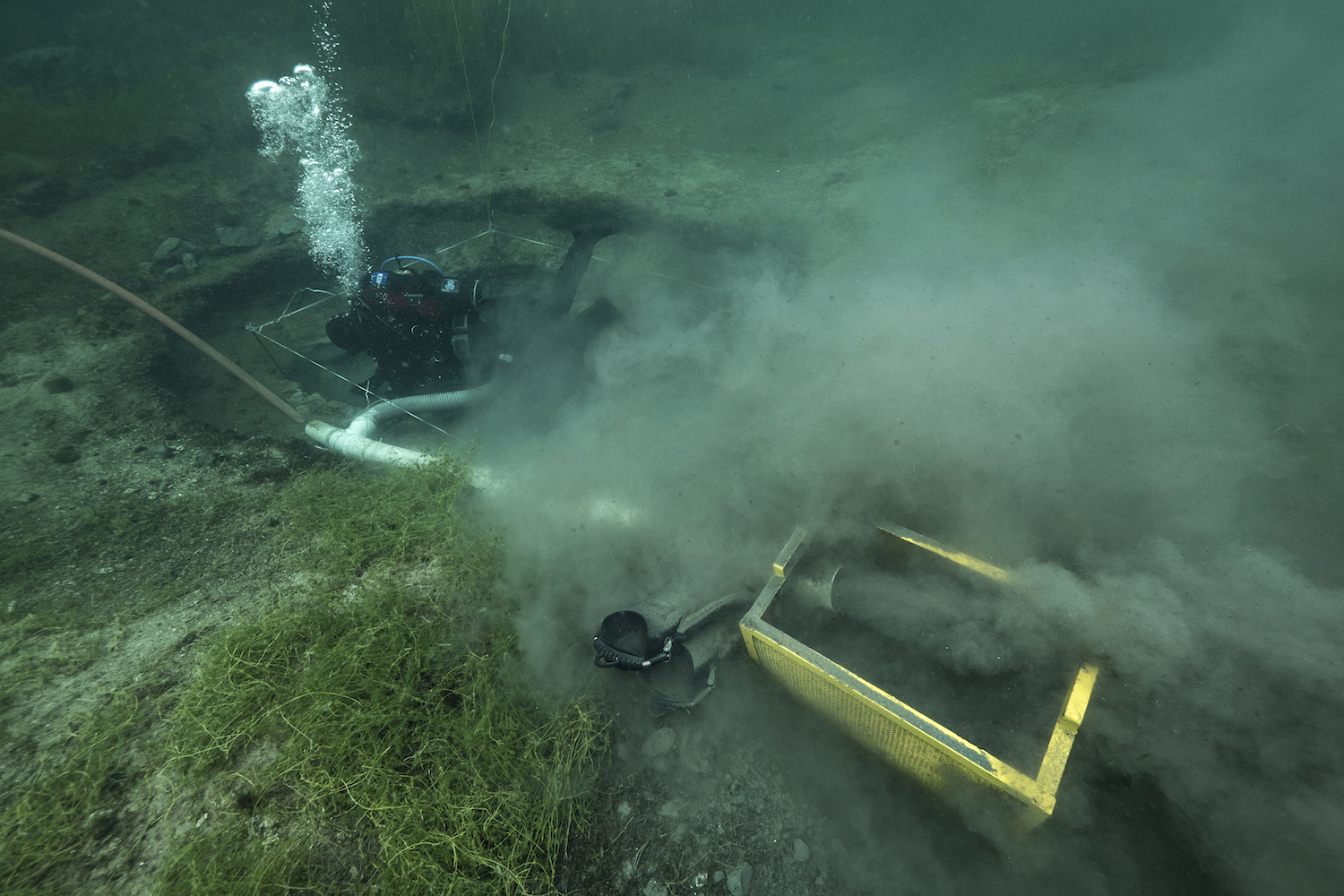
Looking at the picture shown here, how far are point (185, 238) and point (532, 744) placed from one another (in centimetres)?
728

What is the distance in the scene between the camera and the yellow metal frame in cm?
169

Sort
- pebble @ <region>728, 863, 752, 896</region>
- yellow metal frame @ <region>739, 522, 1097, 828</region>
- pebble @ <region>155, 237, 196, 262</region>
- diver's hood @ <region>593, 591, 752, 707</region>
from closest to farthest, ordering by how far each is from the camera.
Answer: yellow metal frame @ <region>739, 522, 1097, 828</region> < pebble @ <region>728, 863, 752, 896</region> < diver's hood @ <region>593, 591, 752, 707</region> < pebble @ <region>155, 237, 196, 262</region>

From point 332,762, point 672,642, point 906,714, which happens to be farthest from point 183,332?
point 906,714

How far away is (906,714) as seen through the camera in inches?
73.7

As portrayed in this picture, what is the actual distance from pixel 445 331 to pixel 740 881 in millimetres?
4262

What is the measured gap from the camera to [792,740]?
2.38 metres

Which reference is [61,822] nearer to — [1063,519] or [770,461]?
[770,461]

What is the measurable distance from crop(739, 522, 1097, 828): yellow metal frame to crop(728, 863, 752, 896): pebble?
2.32ft

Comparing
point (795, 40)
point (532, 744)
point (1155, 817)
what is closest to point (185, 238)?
point (532, 744)

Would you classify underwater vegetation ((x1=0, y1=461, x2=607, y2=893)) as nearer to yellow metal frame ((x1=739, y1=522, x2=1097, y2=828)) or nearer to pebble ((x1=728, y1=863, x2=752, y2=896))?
pebble ((x1=728, y1=863, x2=752, y2=896))

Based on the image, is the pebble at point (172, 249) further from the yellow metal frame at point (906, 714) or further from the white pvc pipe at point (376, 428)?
the yellow metal frame at point (906, 714)

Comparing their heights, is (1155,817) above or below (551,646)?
above

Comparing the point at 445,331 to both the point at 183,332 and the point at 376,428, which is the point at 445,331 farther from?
the point at 183,332

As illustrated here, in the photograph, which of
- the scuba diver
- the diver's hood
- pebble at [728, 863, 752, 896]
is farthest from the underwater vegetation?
the scuba diver
